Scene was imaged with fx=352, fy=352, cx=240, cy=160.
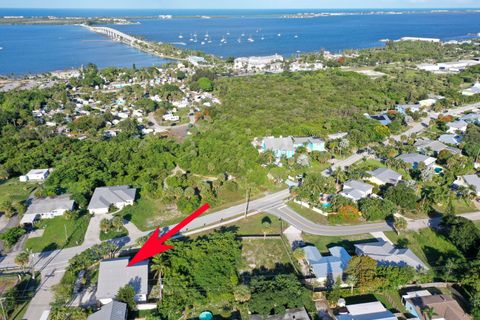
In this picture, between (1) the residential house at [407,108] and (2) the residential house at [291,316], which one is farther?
(1) the residential house at [407,108]

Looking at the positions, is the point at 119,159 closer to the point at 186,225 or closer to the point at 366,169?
the point at 186,225

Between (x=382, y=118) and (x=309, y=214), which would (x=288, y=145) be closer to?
(x=309, y=214)

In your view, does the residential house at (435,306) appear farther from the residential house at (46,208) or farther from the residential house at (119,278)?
the residential house at (46,208)

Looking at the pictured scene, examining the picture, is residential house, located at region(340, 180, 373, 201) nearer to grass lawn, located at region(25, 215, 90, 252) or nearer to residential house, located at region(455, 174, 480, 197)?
residential house, located at region(455, 174, 480, 197)

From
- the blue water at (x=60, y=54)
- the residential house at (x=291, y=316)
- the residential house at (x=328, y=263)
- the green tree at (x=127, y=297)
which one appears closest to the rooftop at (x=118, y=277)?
the green tree at (x=127, y=297)

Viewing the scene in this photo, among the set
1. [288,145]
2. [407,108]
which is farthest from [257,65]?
[288,145]

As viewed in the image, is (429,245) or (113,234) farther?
(113,234)
